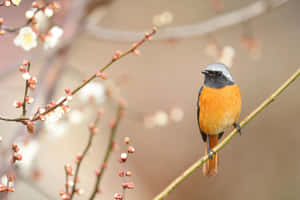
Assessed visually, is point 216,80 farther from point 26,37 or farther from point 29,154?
point 29,154

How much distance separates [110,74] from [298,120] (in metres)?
1.54

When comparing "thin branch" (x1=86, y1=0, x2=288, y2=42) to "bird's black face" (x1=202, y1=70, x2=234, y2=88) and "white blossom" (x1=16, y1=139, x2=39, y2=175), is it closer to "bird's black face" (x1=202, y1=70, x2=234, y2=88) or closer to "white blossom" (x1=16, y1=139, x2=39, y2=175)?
"white blossom" (x1=16, y1=139, x2=39, y2=175)

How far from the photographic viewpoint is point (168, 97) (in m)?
2.95

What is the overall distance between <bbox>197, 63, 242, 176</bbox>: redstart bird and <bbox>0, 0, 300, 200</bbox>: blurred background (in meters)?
0.76

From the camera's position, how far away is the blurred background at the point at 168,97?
180 centimetres

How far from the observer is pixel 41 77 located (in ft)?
5.29

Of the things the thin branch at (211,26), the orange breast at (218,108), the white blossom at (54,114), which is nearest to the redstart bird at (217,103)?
the orange breast at (218,108)

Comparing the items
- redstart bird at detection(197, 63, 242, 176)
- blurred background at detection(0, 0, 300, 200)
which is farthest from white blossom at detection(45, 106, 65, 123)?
blurred background at detection(0, 0, 300, 200)

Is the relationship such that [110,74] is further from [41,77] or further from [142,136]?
[41,77]

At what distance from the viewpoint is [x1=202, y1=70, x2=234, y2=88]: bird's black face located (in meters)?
0.80

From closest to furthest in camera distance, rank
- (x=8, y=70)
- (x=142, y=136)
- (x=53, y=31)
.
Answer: (x=53, y=31) → (x=8, y=70) → (x=142, y=136)

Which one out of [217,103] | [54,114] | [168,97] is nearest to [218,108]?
[217,103]

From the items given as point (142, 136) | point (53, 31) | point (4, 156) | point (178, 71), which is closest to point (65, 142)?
point (142, 136)

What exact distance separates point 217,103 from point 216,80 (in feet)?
0.18
